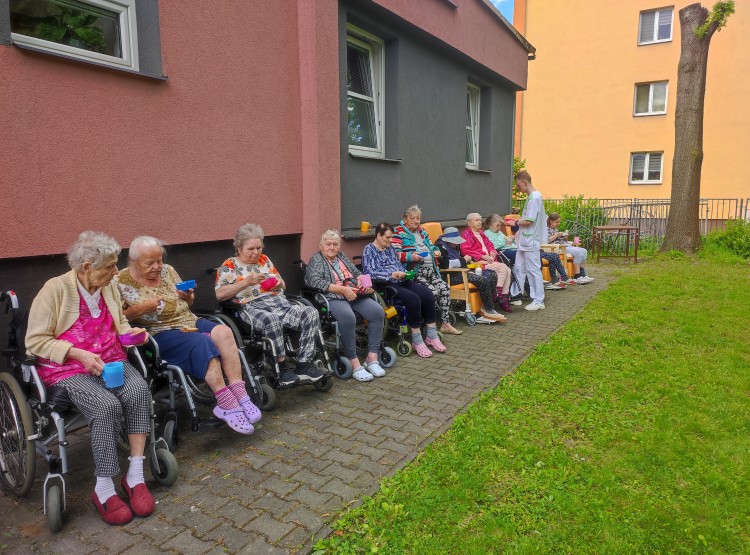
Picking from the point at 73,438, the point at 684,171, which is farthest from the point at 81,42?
the point at 684,171

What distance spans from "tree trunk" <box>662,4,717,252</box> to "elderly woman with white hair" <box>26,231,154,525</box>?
14137 millimetres

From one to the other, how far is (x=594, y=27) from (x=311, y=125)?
1886 centimetres

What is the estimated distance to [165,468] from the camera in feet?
9.68

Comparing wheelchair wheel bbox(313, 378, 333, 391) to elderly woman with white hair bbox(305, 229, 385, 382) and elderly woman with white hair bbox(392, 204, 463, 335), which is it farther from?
elderly woman with white hair bbox(392, 204, 463, 335)

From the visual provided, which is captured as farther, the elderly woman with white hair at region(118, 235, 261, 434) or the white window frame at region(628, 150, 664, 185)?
the white window frame at region(628, 150, 664, 185)

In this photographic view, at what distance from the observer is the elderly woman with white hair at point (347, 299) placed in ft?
15.5

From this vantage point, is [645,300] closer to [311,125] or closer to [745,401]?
[745,401]

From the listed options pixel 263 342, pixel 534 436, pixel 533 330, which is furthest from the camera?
pixel 533 330

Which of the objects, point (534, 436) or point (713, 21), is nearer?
point (534, 436)

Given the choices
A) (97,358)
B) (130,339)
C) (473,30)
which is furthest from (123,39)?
(473,30)

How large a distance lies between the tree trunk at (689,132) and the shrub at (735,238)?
0.63 m

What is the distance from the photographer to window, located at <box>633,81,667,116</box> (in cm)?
1895

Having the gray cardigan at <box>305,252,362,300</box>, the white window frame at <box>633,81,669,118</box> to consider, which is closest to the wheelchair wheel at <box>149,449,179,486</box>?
the gray cardigan at <box>305,252,362,300</box>

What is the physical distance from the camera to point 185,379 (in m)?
3.32
